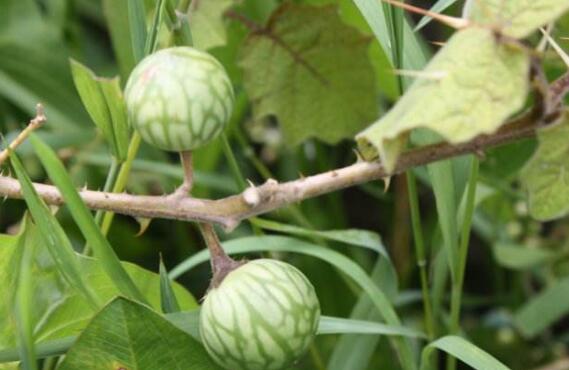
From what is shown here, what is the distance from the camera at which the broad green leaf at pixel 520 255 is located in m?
1.37

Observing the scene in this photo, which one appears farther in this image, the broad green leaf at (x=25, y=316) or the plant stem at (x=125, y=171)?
the plant stem at (x=125, y=171)

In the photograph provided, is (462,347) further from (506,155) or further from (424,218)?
(424,218)

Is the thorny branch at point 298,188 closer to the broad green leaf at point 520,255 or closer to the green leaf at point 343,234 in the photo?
the green leaf at point 343,234

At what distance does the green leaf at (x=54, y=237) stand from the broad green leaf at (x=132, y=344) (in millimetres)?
A: 32

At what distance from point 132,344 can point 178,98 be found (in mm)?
196

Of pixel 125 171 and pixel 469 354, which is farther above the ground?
pixel 125 171

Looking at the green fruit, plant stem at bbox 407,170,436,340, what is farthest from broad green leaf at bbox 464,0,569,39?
plant stem at bbox 407,170,436,340

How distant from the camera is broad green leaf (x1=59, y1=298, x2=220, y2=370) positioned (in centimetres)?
77

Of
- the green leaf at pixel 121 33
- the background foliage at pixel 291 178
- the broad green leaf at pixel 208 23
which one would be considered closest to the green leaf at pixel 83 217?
the background foliage at pixel 291 178

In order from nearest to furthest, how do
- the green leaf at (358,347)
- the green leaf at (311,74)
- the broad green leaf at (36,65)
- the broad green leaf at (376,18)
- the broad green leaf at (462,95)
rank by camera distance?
the broad green leaf at (462,95) < the broad green leaf at (376,18) < the green leaf at (358,347) < the green leaf at (311,74) < the broad green leaf at (36,65)

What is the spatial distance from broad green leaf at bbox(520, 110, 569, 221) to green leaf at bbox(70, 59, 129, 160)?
12.6 inches

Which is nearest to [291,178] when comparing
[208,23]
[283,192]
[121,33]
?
[121,33]

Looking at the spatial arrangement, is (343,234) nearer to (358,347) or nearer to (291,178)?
(358,347)

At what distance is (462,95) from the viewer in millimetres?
641
